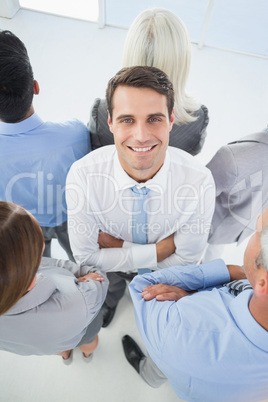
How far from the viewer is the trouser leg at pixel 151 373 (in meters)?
1.69

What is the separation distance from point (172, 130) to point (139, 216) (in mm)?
539

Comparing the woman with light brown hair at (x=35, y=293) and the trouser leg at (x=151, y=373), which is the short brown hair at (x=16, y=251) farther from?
the trouser leg at (x=151, y=373)

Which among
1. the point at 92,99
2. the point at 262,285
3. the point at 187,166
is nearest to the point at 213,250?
the point at 187,166

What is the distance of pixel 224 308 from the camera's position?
3.45ft

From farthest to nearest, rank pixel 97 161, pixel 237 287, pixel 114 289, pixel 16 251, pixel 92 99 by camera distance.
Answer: pixel 92 99
pixel 114 289
pixel 97 161
pixel 237 287
pixel 16 251

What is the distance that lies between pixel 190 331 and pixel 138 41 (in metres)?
1.48

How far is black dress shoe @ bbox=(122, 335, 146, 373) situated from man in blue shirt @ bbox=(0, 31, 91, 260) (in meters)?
1.10

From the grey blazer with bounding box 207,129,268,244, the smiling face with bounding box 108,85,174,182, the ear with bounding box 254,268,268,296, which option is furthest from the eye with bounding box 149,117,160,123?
the ear with bounding box 254,268,268,296

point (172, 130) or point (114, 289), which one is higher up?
point (172, 130)

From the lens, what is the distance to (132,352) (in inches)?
77.0

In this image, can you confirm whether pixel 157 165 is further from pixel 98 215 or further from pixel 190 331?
pixel 190 331

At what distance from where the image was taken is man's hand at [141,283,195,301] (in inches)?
46.1

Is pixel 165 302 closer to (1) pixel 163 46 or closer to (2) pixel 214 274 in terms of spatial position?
(2) pixel 214 274

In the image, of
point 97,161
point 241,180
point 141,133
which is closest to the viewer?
point 141,133
